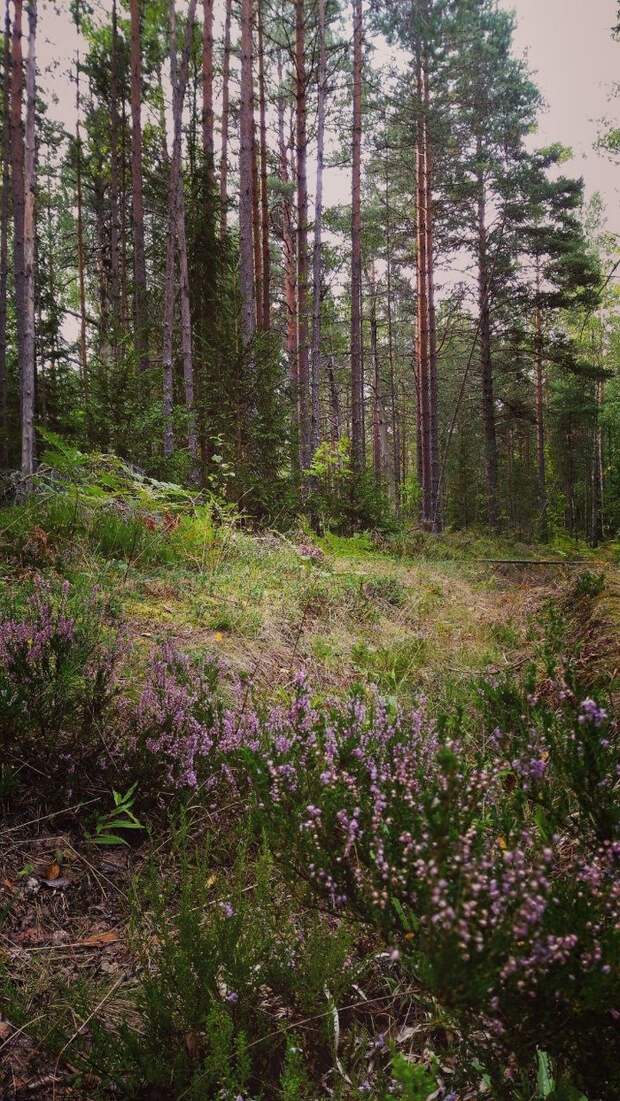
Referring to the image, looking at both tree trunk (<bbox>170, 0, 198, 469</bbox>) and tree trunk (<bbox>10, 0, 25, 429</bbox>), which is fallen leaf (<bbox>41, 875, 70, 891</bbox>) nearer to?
tree trunk (<bbox>170, 0, 198, 469</bbox>)

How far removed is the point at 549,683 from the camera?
315cm

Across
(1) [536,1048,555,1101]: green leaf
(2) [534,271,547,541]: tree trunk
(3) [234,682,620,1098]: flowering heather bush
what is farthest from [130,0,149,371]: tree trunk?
(1) [536,1048,555,1101]: green leaf

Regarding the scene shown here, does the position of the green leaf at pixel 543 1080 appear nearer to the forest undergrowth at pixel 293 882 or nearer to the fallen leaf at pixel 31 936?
the forest undergrowth at pixel 293 882

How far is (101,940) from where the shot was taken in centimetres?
181

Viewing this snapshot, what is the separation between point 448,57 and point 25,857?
23.7 meters

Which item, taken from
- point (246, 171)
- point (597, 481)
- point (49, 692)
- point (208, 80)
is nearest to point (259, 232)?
point (208, 80)

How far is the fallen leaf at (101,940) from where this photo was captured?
5.89ft

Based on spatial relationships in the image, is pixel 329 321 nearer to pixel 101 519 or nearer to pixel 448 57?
pixel 448 57

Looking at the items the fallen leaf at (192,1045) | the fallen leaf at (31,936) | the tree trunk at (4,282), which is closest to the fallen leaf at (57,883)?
the fallen leaf at (31,936)

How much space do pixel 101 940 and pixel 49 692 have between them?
0.98 meters

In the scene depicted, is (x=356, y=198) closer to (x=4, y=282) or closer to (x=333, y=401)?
(x=4, y=282)

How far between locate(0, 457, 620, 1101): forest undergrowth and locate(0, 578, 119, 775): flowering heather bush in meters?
0.01

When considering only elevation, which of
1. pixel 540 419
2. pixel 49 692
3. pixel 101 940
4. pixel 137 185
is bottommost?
pixel 101 940

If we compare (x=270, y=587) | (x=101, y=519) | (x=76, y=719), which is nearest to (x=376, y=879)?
(x=76, y=719)
